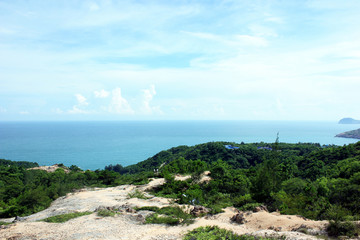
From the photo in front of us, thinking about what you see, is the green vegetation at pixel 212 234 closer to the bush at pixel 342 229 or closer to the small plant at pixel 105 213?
the bush at pixel 342 229

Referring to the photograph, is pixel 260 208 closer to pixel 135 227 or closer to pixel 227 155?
pixel 135 227

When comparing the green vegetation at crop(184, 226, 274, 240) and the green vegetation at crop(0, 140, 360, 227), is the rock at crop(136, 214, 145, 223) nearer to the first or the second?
the green vegetation at crop(0, 140, 360, 227)

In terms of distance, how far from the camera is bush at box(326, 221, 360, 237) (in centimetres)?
1015

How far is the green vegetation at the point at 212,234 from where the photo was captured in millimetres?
10790

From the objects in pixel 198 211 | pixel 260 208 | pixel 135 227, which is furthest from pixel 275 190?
pixel 135 227

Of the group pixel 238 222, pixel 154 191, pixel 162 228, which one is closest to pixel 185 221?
pixel 162 228

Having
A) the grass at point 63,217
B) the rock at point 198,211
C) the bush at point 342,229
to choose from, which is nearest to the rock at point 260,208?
the rock at point 198,211

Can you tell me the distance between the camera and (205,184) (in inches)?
1059

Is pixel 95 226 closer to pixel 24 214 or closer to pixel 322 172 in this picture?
pixel 24 214

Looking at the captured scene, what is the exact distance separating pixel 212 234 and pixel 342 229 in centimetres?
598

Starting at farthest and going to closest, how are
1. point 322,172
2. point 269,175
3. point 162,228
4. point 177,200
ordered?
1. point 322,172
2. point 177,200
3. point 269,175
4. point 162,228

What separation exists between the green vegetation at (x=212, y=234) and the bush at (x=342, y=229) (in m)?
3.45

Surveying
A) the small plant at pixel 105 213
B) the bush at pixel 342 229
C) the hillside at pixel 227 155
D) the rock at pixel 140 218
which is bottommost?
the hillside at pixel 227 155

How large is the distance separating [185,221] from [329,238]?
24.7 ft
